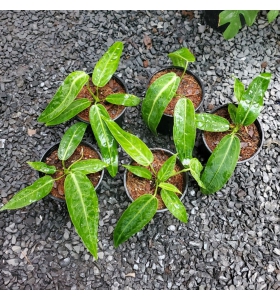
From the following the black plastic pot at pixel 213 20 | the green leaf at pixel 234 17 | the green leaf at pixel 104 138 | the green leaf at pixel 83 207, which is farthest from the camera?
the black plastic pot at pixel 213 20

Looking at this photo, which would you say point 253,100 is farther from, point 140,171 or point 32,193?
point 32,193

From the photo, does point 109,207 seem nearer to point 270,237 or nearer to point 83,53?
point 270,237

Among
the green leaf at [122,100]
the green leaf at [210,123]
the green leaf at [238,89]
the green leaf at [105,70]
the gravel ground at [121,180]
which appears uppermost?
the green leaf at [105,70]

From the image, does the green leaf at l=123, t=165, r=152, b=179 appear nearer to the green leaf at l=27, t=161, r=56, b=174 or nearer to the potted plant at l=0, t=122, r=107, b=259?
the potted plant at l=0, t=122, r=107, b=259

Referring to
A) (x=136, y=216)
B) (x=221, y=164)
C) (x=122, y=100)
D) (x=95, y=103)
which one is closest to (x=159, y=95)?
(x=122, y=100)

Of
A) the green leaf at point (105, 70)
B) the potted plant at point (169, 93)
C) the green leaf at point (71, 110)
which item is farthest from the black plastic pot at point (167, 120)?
the green leaf at point (71, 110)

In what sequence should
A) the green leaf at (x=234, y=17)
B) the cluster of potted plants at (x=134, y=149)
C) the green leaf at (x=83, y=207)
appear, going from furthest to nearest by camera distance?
the green leaf at (x=234, y=17)
the cluster of potted plants at (x=134, y=149)
the green leaf at (x=83, y=207)

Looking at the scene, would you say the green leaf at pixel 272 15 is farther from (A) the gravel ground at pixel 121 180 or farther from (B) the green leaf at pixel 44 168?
(B) the green leaf at pixel 44 168
